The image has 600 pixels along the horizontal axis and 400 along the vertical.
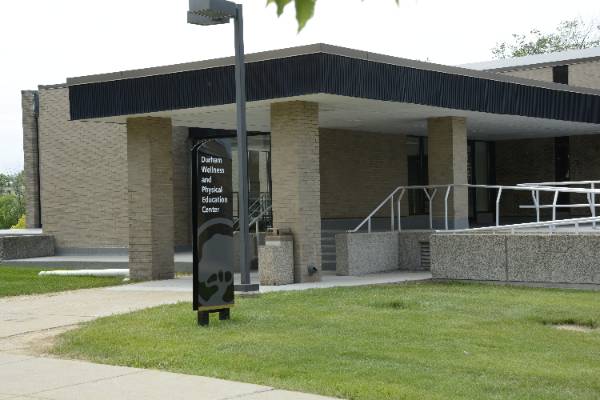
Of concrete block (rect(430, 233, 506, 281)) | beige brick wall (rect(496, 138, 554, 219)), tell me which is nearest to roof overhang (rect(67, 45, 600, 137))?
concrete block (rect(430, 233, 506, 281))

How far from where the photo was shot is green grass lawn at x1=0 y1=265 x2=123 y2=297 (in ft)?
67.1

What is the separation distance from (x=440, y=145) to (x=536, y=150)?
10557 mm

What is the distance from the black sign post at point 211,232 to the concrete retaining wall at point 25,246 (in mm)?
18908

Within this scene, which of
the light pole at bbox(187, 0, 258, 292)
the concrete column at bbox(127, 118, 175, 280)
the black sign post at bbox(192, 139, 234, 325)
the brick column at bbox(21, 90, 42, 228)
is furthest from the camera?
the brick column at bbox(21, 90, 42, 228)

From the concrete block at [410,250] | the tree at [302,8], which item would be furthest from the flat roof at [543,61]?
the tree at [302,8]

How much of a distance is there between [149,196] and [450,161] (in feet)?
22.5

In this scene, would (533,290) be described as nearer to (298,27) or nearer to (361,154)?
(361,154)

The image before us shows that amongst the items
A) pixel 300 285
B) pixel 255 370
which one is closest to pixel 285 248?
pixel 300 285

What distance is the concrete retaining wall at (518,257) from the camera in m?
17.8

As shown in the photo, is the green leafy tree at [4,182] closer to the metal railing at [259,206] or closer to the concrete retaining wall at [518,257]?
the metal railing at [259,206]

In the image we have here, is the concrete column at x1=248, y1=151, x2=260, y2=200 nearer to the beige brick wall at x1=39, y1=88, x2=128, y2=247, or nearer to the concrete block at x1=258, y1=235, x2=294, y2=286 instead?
the beige brick wall at x1=39, y1=88, x2=128, y2=247

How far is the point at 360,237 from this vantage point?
72.3 ft

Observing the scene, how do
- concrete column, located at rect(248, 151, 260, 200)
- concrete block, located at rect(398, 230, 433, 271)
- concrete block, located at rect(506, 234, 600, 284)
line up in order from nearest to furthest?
concrete block, located at rect(506, 234, 600, 284) < concrete block, located at rect(398, 230, 433, 271) < concrete column, located at rect(248, 151, 260, 200)

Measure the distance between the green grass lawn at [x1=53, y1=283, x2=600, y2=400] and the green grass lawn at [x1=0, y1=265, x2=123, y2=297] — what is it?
5900 mm
